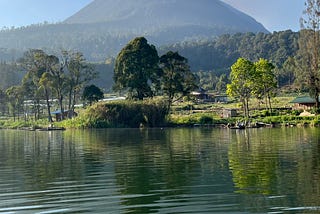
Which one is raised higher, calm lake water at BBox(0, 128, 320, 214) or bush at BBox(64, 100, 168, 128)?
bush at BBox(64, 100, 168, 128)

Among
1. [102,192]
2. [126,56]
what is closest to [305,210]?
Answer: [102,192]

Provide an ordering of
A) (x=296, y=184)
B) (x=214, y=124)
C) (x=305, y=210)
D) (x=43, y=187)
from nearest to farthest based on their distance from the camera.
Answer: (x=305, y=210) < (x=296, y=184) < (x=43, y=187) < (x=214, y=124)

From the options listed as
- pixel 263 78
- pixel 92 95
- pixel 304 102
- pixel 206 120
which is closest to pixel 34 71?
pixel 92 95

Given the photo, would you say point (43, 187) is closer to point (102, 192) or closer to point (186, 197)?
point (102, 192)

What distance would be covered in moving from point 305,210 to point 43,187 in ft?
23.0

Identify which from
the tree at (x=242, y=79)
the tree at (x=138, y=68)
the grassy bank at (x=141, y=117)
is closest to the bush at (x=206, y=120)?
the grassy bank at (x=141, y=117)

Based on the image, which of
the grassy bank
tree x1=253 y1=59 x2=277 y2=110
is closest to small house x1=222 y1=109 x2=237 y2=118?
the grassy bank

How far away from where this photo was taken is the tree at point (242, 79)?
48.4 metres

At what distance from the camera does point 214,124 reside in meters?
44.4

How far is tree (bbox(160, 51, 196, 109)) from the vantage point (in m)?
50.8

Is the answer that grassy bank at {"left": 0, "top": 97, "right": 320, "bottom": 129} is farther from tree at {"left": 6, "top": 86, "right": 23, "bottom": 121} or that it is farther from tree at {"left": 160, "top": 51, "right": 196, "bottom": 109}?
tree at {"left": 6, "top": 86, "right": 23, "bottom": 121}

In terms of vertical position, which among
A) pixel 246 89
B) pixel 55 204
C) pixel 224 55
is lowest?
pixel 55 204

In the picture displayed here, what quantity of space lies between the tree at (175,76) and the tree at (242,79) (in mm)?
4491

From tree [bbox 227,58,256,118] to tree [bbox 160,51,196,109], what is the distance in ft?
14.7
